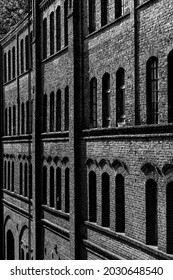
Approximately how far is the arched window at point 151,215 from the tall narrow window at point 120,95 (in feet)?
9.21

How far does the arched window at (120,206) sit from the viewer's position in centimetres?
1880

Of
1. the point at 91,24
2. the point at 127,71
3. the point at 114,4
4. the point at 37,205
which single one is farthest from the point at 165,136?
the point at 37,205

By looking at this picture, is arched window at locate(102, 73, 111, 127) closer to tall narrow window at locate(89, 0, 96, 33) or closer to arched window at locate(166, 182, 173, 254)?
tall narrow window at locate(89, 0, 96, 33)

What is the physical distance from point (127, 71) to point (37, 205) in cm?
1172

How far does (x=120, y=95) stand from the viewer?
18.9 m

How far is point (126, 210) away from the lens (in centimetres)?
1809

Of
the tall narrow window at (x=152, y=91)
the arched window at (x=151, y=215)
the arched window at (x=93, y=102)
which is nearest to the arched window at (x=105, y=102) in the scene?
the arched window at (x=93, y=102)

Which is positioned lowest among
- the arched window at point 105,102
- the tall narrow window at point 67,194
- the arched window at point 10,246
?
the arched window at point 10,246

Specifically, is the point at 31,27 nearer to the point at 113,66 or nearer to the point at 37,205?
the point at 37,205

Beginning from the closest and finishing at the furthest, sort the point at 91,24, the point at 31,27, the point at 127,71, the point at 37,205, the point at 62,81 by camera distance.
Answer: the point at 127,71 → the point at 91,24 → the point at 62,81 → the point at 37,205 → the point at 31,27

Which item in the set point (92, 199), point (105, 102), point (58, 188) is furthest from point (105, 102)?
point (58, 188)

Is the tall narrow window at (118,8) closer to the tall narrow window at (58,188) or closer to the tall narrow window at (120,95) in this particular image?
the tall narrow window at (120,95)

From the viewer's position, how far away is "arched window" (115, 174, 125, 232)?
18797mm

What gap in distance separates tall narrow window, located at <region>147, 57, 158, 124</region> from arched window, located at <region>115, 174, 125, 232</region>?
9.09 ft
